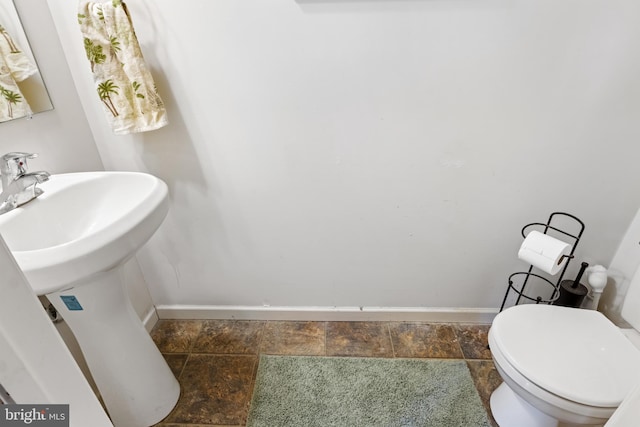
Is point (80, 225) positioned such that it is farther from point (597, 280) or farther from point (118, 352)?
point (597, 280)

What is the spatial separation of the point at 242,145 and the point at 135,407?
1057 millimetres

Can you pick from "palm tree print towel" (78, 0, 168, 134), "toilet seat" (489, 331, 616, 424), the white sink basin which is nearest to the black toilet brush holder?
"toilet seat" (489, 331, 616, 424)

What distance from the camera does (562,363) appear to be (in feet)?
3.21

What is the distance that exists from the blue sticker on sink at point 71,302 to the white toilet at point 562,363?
4.27ft

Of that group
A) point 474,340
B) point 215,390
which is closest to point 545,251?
point 474,340

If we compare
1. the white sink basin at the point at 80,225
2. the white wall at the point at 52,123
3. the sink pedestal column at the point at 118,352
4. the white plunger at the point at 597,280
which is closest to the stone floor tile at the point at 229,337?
the sink pedestal column at the point at 118,352

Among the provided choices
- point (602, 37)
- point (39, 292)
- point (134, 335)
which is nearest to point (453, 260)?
point (602, 37)

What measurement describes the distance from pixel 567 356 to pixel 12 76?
1.91 meters

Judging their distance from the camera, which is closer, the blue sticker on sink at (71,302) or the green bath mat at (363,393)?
the blue sticker on sink at (71,302)

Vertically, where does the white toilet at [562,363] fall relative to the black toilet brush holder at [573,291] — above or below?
above

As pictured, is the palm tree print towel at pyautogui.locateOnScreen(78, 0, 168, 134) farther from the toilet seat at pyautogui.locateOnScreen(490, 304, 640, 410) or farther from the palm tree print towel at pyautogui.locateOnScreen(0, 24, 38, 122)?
the toilet seat at pyautogui.locateOnScreen(490, 304, 640, 410)

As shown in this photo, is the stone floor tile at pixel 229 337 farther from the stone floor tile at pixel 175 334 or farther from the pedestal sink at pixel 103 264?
the pedestal sink at pixel 103 264

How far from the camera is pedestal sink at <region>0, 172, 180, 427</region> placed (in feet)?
2.37

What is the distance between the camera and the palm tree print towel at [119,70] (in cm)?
102
